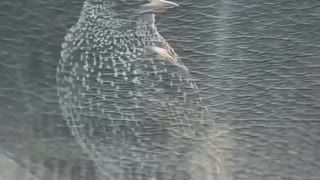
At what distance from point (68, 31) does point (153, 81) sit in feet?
2.39

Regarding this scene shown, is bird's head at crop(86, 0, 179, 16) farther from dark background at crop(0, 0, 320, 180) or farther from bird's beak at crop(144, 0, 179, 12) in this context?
dark background at crop(0, 0, 320, 180)

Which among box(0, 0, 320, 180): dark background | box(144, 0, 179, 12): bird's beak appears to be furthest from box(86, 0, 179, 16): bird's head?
box(0, 0, 320, 180): dark background

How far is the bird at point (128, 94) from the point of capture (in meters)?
4.82

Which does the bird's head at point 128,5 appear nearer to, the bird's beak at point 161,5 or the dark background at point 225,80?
the bird's beak at point 161,5

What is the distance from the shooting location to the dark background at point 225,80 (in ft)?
15.3

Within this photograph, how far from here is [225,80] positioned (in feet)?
15.7

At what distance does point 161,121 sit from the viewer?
4.83 m

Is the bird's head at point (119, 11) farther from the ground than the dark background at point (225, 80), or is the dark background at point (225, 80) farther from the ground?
the bird's head at point (119, 11)

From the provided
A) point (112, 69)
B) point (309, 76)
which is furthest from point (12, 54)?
point (309, 76)

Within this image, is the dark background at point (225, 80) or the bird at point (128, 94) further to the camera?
the bird at point (128, 94)

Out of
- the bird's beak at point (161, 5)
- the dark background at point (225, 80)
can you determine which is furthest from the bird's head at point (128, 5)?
the dark background at point (225, 80)

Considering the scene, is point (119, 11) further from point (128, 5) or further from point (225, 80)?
point (225, 80)

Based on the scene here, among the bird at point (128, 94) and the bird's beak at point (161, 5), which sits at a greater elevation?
the bird's beak at point (161, 5)

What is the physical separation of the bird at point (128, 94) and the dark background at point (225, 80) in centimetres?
9
